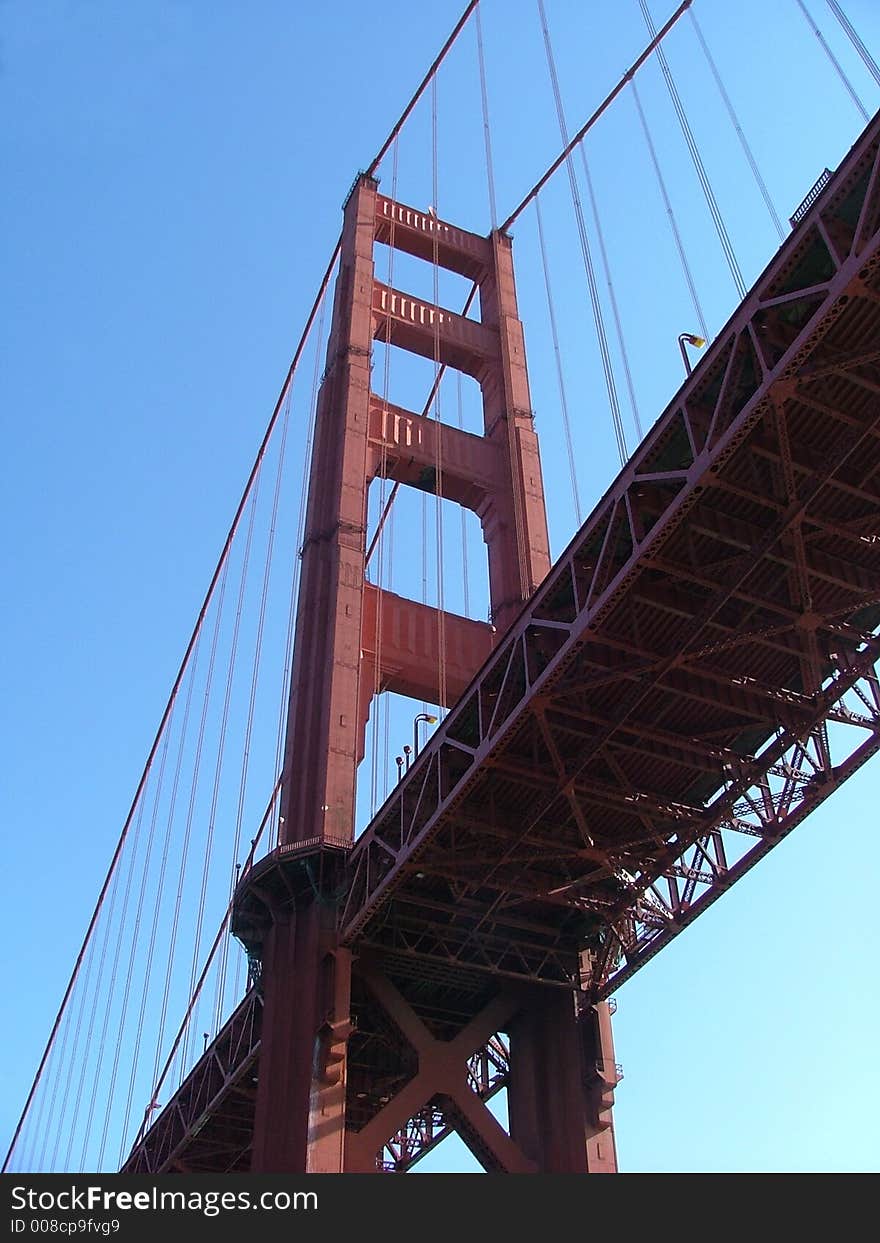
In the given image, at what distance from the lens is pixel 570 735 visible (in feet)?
71.7

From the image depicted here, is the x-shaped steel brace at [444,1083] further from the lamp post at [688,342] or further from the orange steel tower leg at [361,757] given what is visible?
the lamp post at [688,342]

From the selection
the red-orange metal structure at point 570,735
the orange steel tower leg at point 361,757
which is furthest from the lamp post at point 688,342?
the orange steel tower leg at point 361,757

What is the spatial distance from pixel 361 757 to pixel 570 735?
19.6 feet

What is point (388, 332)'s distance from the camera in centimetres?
3344

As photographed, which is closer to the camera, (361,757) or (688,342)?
(688,342)

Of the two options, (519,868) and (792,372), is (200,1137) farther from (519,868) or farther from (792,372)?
(792,372)

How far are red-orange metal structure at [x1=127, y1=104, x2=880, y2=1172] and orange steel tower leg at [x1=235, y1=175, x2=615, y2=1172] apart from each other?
0.06m

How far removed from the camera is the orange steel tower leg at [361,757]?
22984mm

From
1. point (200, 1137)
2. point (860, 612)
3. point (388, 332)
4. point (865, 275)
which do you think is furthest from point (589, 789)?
point (200, 1137)

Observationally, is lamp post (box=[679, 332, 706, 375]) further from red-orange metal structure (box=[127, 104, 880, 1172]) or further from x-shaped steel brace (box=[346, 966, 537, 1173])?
x-shaped steel brace (box=[346, 966, 537, 1173])

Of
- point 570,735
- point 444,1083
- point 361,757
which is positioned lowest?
point 444,1083

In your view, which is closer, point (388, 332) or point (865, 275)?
point (865, 275)

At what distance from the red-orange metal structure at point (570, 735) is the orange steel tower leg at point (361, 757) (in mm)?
63

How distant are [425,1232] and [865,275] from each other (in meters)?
11.0
